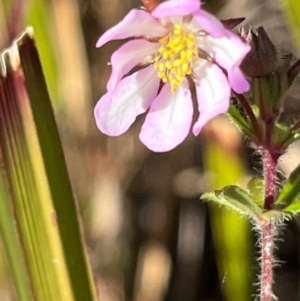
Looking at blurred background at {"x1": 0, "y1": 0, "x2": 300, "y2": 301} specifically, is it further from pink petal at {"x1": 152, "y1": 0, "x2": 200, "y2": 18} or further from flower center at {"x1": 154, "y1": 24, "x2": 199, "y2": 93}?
pink petal at {"x1": 152, "y1": 0, "x2": 200, "y2": 18}

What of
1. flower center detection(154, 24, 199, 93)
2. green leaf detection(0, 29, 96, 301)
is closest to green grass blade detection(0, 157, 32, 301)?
green leaf detection(0, 29, 96, 301)

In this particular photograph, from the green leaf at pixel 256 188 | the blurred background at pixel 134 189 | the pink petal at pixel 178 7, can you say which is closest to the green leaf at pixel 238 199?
the green leaf at pixel 256 188

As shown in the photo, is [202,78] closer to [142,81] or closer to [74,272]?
[142,81]

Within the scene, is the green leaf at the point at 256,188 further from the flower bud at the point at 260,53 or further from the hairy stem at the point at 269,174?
the flower bud at the point at 260,53

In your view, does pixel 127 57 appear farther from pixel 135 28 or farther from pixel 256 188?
pixel 256 188

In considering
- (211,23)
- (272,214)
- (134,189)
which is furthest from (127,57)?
(134,189)

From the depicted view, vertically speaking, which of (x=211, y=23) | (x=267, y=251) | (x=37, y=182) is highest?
(x=211, y=23)
